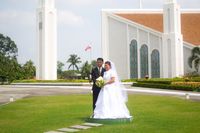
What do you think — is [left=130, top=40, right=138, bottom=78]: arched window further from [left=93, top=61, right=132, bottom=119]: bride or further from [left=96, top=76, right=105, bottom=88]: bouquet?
[left=96, top=76, right=105, bottom=88]: bouquet

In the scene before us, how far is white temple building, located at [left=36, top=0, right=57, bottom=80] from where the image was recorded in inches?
2446

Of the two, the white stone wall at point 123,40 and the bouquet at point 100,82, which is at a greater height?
the white stone wall at point 123,40

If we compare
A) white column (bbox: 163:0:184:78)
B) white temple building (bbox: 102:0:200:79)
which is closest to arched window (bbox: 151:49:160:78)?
white temple building (bbox: 102:0:200:79)

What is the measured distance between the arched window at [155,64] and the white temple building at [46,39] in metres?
16.0

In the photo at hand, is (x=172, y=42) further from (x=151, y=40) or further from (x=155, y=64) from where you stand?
(x=155, y=64)

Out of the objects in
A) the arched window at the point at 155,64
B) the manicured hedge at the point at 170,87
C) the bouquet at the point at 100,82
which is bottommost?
the manicured hedge at the point at 170,87

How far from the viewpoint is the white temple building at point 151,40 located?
5594cm

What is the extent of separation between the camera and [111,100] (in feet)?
38.5

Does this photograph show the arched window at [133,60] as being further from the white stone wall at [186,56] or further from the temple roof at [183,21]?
the white stone wall at [186,56]

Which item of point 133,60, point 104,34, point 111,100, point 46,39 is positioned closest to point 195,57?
point 133,60

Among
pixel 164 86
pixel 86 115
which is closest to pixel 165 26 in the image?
pixel 164 86

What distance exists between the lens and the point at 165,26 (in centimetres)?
5631

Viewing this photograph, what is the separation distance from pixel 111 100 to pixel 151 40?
49.8 metres

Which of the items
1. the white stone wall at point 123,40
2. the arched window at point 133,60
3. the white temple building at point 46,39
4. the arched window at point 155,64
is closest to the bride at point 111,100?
the white stone wall at point 123,40
